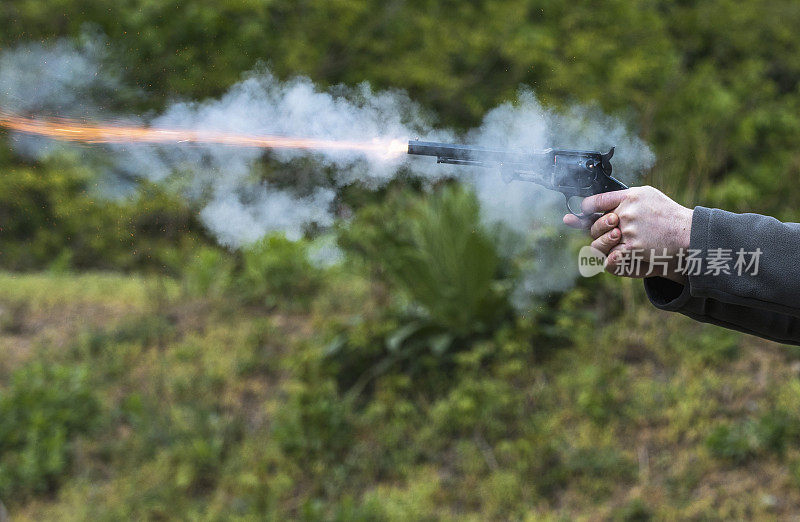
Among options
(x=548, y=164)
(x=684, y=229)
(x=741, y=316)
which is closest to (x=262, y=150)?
(x=548, y=164)

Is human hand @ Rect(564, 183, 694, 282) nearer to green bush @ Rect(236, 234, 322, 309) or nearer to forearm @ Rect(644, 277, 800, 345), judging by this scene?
forearm @ Rect(644, 277, 800, 345)

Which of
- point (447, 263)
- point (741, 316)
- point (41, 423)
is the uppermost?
point (447, 263)

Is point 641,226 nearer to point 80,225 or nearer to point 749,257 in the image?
point 749,257

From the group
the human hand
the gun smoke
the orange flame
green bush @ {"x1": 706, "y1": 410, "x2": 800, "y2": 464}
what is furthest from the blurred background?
the human hand

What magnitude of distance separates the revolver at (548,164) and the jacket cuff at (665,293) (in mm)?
303

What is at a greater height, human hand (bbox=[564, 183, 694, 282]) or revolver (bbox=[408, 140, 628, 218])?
revolver (bbox=[408, 140, 628, 218])

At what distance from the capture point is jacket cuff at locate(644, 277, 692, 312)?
1.82 m

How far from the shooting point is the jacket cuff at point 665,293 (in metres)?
1.82

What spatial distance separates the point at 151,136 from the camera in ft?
9.79

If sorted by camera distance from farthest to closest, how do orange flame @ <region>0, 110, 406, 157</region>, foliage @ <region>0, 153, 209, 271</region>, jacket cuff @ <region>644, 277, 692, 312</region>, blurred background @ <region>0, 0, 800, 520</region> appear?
foliage @ <region>0, 153, 209, 271</region>, blurred background @ <region>0, 0, 800, 520</region>, orange flame @ <region>0, 110, 406, 157</region>, jacket cuff @ <region>644, 277, 692, 312</region>

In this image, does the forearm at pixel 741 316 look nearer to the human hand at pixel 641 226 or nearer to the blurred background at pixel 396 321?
Result: the human hand at pixel 641 226

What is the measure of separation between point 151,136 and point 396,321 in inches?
99.5

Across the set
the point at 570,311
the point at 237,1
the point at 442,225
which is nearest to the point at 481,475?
the point at 570,311

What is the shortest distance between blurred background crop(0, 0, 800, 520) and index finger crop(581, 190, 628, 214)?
223cm
